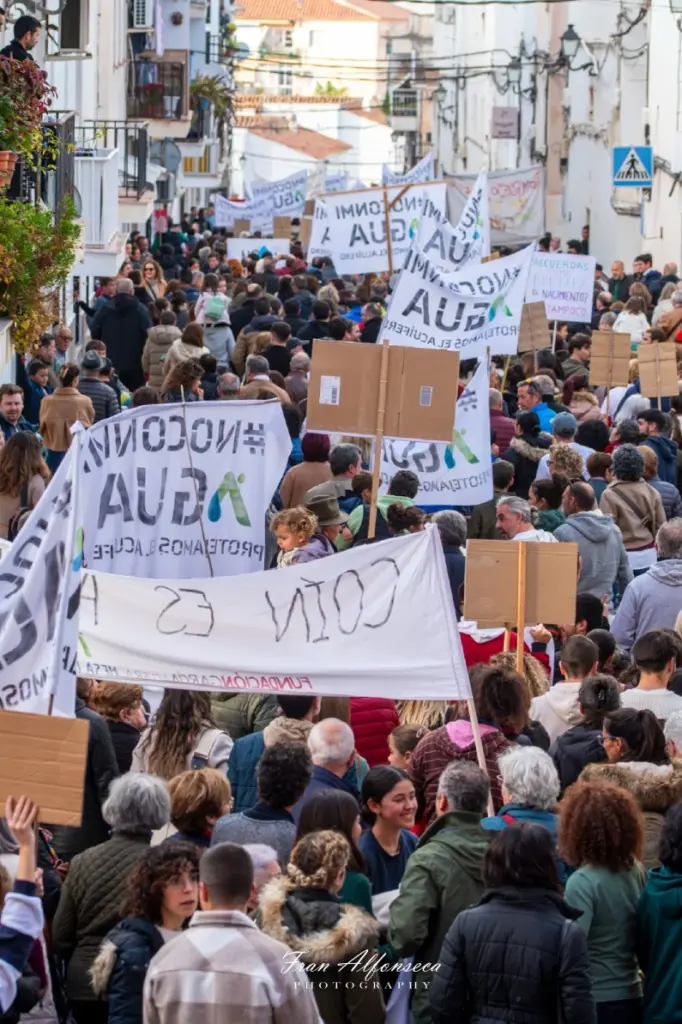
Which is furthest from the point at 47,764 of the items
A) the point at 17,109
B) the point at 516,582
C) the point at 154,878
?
the point at 17,109

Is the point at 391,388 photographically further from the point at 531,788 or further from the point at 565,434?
the point at 531,788

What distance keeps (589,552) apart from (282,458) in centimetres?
194

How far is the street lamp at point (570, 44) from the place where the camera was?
4338cm

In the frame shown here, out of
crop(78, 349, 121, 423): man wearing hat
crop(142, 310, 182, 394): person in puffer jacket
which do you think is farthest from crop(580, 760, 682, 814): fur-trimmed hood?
crop(142, 310, 182, 394): person in puffer jacket

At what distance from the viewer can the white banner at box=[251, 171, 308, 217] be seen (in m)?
36.0

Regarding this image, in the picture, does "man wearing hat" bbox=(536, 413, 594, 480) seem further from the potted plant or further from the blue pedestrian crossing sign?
the blue pedestrian crossing sign

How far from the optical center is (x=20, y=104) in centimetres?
1369

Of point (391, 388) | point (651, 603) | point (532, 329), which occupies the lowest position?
point (651, 603)

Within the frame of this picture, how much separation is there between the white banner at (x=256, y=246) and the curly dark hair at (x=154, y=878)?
2480cm

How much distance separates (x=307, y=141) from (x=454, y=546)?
106 metres

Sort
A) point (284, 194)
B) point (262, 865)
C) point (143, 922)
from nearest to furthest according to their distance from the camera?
point (143, 922), point (262, 865), point (284, 194)

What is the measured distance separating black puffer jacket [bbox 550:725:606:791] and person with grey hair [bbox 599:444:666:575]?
13.8 ft

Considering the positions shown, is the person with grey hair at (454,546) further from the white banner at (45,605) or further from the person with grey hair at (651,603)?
the white banner at (45,605)

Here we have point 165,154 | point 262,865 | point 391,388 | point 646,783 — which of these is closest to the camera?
point 262,865
